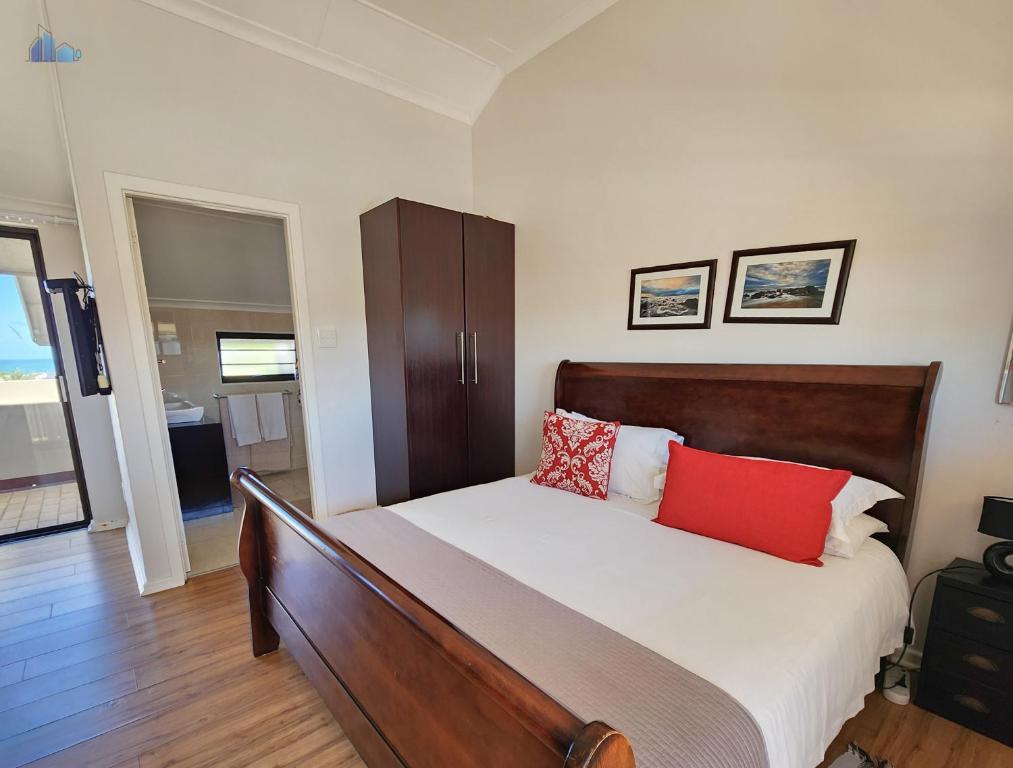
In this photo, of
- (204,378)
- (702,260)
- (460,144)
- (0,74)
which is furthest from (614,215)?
(204,378)

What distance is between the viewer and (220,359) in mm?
4051

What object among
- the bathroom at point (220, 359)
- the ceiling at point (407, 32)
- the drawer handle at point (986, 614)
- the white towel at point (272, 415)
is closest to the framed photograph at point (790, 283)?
the drawer handle at point (986, 614)

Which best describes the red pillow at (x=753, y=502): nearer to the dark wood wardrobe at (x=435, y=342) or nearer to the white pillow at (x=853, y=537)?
the white pillow at (x=853, y=537)

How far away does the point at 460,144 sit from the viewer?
3188mm

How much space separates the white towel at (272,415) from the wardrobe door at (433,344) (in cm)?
247

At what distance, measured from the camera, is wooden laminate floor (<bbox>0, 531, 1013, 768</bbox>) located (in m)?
1.33

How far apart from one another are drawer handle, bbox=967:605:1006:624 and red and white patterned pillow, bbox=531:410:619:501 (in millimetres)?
1265

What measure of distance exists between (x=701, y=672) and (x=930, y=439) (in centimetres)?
145

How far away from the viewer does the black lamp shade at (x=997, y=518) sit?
1.29 meters

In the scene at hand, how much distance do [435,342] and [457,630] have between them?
2.07 metres

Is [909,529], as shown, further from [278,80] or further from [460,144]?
[278,80]

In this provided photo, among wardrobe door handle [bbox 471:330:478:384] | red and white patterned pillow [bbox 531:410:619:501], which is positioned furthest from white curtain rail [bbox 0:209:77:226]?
red and white patterned pillow [bbox 531:410:619:501]

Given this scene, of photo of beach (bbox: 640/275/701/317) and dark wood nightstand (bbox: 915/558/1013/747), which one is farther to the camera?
photo of beach (bbox: 640/275/701/317)

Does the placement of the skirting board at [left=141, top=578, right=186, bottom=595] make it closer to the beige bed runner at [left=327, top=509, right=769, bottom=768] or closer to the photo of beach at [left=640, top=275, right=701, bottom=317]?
the beige bed runner at [left=327, top=509, right=769, bottom=768]
